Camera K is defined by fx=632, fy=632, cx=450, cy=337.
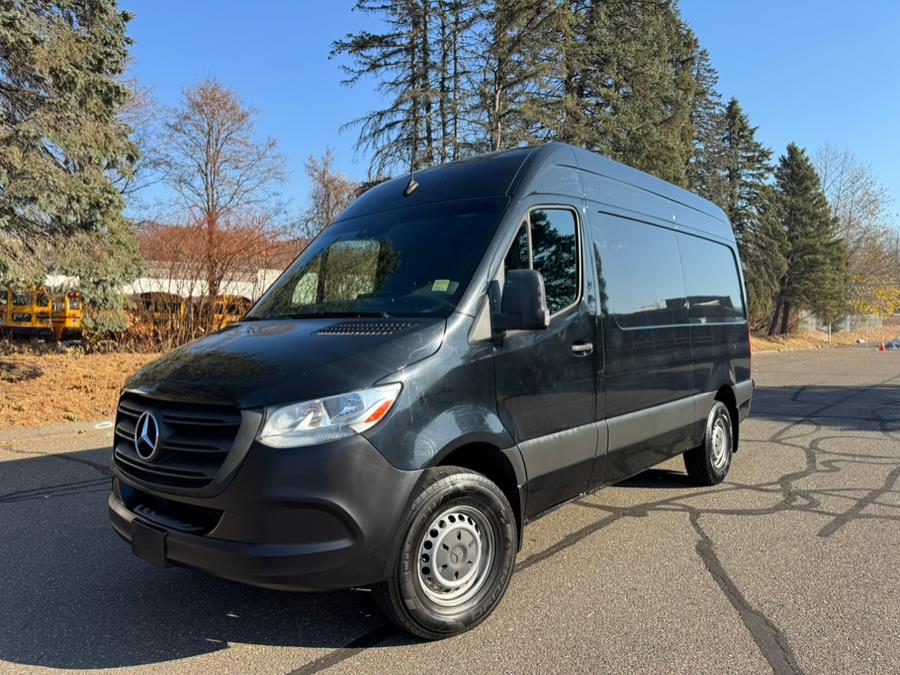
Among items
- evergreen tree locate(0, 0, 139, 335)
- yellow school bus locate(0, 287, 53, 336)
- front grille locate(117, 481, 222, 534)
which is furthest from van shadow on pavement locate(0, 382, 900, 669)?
yellow school bus locate(0, 287, 53, 336)

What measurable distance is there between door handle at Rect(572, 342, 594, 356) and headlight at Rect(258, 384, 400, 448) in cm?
152

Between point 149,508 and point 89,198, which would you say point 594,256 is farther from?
point 89,198

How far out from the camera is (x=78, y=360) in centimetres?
1245

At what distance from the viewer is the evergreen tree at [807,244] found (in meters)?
43.0

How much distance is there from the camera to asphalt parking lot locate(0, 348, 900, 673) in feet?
9.71

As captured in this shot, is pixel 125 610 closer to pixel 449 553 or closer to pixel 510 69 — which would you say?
pixel 449 553

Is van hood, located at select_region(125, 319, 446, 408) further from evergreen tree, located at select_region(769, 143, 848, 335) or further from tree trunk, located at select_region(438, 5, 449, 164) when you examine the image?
evergreen tree, located at select_region(769, 143, 848, 335)

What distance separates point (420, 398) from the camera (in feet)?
9.62

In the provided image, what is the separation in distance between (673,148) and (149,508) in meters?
24.2

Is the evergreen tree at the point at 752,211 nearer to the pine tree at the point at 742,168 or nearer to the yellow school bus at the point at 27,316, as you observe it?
the pine tree at the point at 742,168

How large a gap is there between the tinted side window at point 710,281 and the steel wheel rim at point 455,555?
319cm

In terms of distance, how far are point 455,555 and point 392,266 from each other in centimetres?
168

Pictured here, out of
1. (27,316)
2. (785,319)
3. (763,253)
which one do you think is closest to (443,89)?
(27,316)

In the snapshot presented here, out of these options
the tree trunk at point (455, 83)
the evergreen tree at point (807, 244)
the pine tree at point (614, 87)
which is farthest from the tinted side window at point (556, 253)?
the evergreen tree at point (807, 244)
